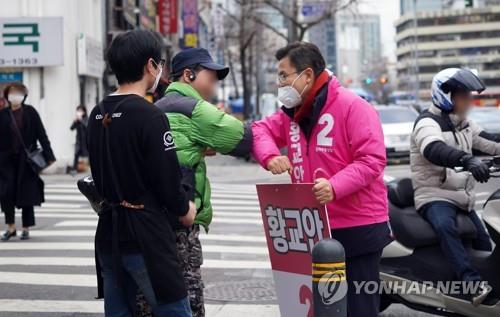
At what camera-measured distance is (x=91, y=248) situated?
10.7m

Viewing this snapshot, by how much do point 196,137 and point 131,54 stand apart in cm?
71

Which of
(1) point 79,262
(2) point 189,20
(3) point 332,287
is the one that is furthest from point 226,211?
(2) point 189,20

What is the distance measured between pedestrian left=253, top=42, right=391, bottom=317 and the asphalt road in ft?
4.43

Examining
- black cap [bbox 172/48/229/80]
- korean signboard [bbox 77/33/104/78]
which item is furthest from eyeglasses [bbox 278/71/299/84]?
korean signboard [bbox 77/33/104/78]

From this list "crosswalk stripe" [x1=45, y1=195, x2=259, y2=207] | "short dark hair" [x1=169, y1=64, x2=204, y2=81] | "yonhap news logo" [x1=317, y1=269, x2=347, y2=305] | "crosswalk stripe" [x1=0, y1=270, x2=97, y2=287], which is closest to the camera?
"yonhap news logo" [x1=317, y1=269, x2=347, y2=305]

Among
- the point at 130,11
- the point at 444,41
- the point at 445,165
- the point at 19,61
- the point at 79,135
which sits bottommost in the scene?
the point at 79,135

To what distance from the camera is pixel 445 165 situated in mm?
5645

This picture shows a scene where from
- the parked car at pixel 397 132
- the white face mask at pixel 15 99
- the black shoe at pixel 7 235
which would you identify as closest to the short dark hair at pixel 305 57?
the white face mask at pixel 15 99

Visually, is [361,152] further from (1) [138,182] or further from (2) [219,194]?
(2) [219,194]

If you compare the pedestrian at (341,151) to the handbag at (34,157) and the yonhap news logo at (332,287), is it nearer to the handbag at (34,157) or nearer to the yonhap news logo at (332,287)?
the yonhap news logo at (332,287)

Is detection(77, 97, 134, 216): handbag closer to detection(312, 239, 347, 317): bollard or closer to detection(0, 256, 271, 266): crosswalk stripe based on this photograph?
detection(312, 239, 347, 317): bollard

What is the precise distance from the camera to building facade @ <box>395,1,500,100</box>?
39.5 meters

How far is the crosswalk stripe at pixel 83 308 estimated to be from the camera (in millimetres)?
7203

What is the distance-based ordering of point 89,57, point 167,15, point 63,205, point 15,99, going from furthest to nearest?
point 167,15 < point 89,57 < point 63,205 < point 15,99
